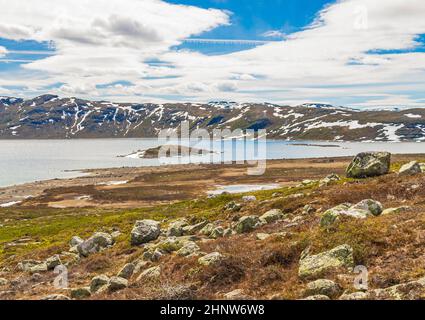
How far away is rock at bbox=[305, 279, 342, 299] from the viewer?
13.3 metres

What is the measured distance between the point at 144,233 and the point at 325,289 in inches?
834

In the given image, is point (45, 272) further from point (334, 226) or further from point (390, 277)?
point (390, 277)

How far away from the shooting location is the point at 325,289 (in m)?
13.4

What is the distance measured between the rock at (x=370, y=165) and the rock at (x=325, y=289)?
3150cm

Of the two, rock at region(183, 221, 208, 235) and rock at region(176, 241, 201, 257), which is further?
rock at region(183, 221, 208, 235)

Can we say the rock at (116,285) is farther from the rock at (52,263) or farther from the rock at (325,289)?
the rock at (52,263)

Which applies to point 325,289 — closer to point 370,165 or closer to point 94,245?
point 94,245

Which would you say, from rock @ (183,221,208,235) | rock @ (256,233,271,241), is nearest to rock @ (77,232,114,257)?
rock @ (183,221,208,235)

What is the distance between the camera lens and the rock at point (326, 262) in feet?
49.9

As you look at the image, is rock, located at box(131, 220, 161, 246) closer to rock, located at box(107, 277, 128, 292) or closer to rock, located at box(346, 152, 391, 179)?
rock, located at box(107, 277, 128, 292)

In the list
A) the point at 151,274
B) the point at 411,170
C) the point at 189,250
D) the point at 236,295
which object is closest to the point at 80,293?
the point at 151,274

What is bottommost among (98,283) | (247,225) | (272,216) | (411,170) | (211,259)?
(98,283)

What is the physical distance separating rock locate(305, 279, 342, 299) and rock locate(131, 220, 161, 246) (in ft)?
67.3

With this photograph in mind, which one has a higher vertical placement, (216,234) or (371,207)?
(371,207)
